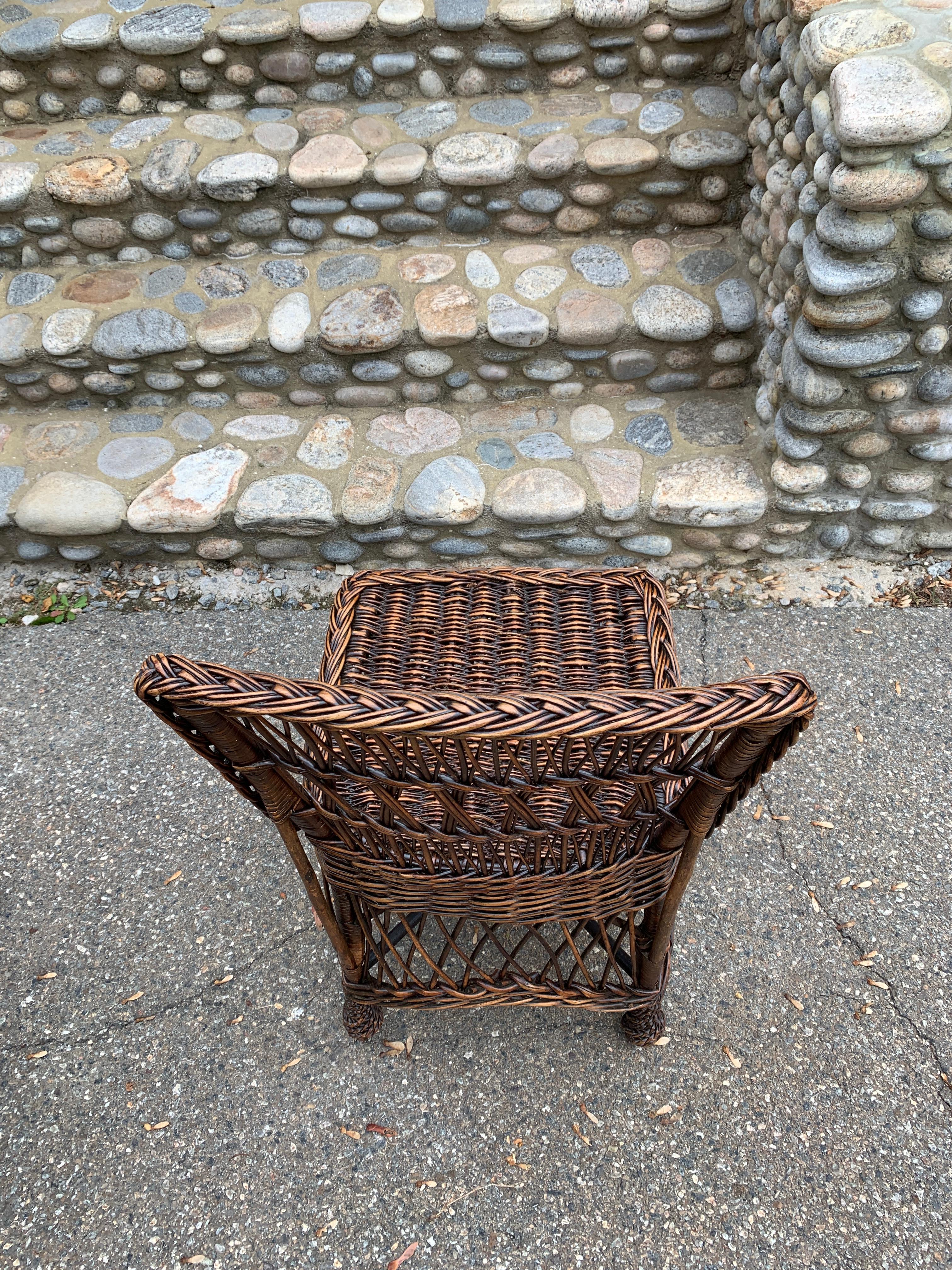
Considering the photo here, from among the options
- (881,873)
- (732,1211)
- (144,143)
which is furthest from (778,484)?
(144,143)

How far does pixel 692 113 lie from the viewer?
2750 millimetres

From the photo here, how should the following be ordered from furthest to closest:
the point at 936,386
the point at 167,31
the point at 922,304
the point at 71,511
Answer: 1. the point at 167,31
2. the point at 71,511
3. the point at 936,386
4. the point at 922,304

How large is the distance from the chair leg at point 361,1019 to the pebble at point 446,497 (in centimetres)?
134

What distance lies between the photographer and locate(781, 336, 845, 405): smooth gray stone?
2.17m

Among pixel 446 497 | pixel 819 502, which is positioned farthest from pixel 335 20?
pixel 819 502

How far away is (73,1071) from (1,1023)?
204 millimetres

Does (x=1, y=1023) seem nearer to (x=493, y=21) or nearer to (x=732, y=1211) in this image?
(x=732, y=1211)

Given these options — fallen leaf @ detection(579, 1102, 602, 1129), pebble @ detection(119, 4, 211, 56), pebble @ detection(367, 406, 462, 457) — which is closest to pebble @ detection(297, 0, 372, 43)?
pebble @ detection(119, 4, 211, 56)

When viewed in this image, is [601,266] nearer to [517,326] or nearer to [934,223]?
[517,326]

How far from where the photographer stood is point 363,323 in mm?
2623

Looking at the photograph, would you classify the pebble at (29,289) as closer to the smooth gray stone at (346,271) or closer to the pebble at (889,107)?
the smooth gray stone at (346,271)

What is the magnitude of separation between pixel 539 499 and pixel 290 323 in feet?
3.27

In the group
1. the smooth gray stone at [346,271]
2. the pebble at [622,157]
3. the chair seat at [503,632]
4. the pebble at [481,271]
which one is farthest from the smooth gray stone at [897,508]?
the smooth gray stone at [346,271]

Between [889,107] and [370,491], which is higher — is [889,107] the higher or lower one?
the higher one
